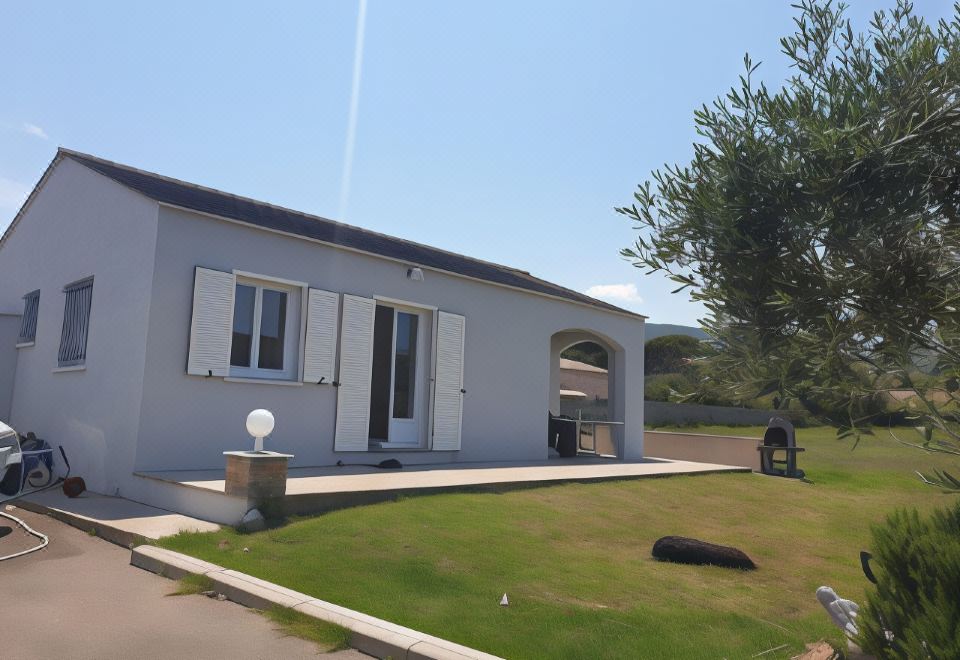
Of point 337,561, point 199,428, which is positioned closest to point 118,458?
point 199,428

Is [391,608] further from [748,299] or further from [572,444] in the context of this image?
[572,444]

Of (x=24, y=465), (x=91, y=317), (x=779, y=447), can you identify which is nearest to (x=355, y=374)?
(x=91, y=317)

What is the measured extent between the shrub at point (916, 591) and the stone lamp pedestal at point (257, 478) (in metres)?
5.07

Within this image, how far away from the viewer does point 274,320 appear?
9.70m

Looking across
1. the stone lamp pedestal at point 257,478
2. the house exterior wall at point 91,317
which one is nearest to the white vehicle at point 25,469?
the house exterior wall at point 91,317

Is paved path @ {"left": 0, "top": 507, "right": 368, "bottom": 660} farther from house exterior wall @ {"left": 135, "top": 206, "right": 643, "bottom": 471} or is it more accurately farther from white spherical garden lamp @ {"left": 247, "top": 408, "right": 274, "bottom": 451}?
house exterior wall @ {"left": 135, "top": 206, "right": 643, "bottom": 471}

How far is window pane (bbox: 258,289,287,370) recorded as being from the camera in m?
9.56

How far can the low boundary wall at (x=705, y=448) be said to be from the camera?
15.1 meters

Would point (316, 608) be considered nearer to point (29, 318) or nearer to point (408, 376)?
point (408, 376)

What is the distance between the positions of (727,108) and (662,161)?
1.78 ft

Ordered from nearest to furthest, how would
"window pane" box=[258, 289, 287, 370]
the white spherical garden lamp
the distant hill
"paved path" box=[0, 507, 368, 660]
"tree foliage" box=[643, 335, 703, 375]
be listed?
"paved path" box=[0, 507, 368, 660] < the white spherical garden lamp < "window pane" box=[258, 289, 287, 370] < the distant hill < "tree foliage" box=[643, 335, 703, 375]

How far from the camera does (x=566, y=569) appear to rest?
5.53 meters

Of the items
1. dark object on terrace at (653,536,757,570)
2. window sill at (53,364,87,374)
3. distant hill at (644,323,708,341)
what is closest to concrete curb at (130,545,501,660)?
distant hill at (644,323,708,341)

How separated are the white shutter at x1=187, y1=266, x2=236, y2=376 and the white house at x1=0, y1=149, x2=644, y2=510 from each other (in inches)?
0.7
